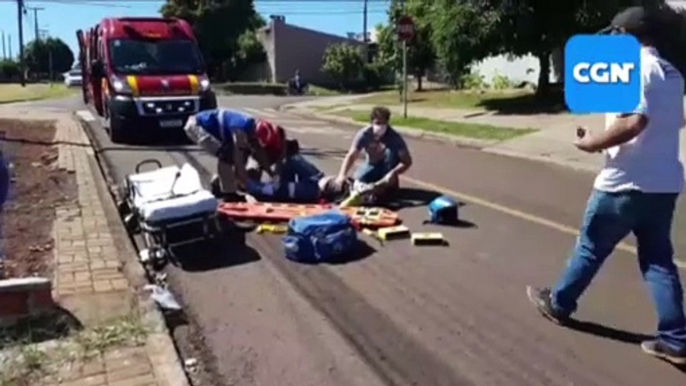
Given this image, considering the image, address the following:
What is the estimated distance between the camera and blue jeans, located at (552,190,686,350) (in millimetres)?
4367

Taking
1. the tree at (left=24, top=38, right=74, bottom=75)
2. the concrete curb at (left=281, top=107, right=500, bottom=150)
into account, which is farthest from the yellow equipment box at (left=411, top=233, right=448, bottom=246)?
the tree at (left=24, top=38, right=74, bottom=75)

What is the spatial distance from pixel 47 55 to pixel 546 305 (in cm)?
9187

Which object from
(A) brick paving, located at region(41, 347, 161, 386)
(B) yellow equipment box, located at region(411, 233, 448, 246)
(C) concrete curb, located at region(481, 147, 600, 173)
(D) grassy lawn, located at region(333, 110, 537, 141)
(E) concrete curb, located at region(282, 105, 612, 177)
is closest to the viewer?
(A) brick paving, located at region(41, 347, 161, 386)

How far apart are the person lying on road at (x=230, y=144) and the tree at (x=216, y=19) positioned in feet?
145

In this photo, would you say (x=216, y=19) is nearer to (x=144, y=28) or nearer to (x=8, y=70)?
(x=144, y=28)

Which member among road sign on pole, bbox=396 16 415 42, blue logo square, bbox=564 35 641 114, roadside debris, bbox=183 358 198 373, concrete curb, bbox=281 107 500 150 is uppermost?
road sign on pole, bbox=396 16 415 42

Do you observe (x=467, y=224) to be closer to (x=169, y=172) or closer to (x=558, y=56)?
(x=169, y=172)

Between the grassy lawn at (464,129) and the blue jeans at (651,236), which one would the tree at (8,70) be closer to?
the grassy lawn at (464,129)

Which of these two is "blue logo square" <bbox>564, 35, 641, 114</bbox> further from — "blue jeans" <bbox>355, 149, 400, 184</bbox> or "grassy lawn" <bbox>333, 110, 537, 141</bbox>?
"grassy lawn" <bbox>333, 110, 537, 141</bbox>

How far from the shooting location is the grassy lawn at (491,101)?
23727 mm

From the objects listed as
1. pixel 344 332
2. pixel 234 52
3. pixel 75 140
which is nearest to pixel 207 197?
pixel 344 332

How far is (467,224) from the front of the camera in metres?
8.17

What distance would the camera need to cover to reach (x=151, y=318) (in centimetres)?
491

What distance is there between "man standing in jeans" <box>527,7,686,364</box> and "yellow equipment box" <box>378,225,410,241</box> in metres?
2.91
